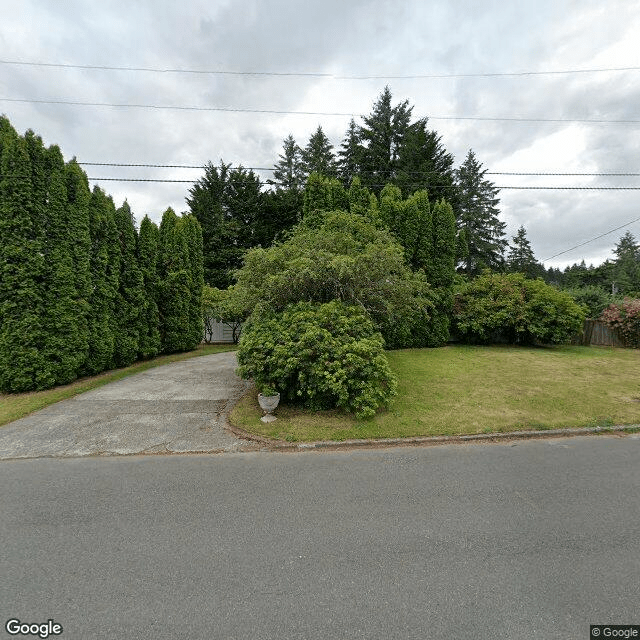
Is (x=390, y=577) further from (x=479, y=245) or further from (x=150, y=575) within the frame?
(x=479, y=245)

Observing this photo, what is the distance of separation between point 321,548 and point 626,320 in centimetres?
1665

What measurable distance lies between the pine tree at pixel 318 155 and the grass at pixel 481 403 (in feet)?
76.5

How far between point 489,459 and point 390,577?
247 centimetres

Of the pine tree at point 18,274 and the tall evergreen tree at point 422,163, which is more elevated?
the tall evergreen tree at point 422,163

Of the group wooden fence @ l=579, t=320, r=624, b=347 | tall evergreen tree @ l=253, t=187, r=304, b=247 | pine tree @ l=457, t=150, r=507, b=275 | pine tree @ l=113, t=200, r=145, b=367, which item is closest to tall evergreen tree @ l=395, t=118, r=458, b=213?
pine tree @ l=457, t=150, r=507, b=275

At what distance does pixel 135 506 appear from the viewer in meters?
2.89

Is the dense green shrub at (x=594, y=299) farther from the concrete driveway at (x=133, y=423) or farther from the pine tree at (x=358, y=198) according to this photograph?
the concrete driveway at (x=133, y=423)

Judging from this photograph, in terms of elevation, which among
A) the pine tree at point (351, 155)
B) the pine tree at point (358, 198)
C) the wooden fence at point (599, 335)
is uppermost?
the pine tree at point (351, 155)

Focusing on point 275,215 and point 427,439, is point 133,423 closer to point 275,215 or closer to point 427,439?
point 427,439

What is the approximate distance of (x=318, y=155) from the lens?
91.9ft

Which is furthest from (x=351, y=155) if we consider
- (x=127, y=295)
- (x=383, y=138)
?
(x=127, y=295)

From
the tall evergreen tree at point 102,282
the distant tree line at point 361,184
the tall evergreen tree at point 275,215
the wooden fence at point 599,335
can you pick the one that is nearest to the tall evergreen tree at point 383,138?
the distant tree line at point 361,184

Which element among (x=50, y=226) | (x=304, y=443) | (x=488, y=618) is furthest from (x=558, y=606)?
(x=50, y=226)

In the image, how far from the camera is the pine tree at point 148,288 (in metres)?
10.3
